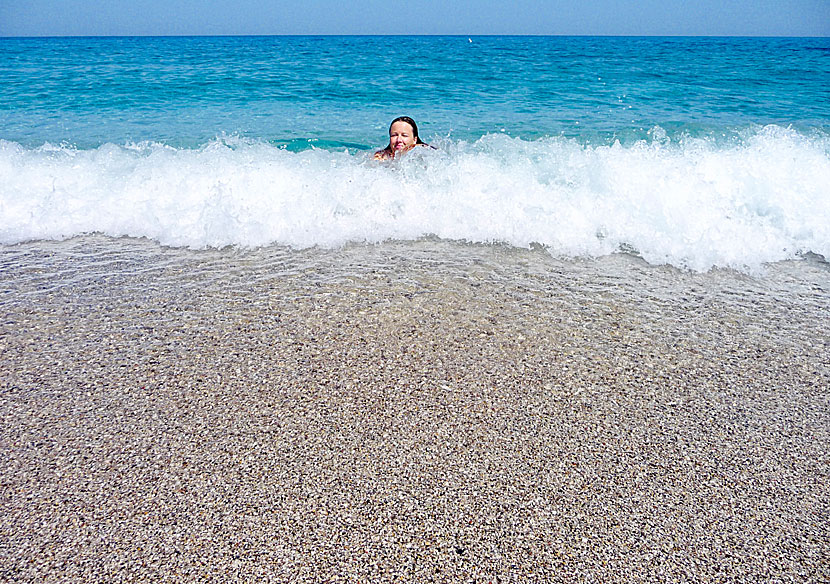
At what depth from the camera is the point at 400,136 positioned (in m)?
5.79

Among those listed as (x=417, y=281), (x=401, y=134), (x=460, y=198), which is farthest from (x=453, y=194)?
Result: (x=401, y=134)

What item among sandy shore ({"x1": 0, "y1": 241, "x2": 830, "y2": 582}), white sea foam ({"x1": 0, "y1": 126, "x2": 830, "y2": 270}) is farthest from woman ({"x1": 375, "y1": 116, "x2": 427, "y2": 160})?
sandy shore ({"x1": 0, "y1": 241, "x2": 830, "y2": 582})

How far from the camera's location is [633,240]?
392 centimetres

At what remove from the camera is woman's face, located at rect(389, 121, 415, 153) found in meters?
5.77

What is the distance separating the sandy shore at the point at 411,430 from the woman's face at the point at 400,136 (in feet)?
9.32

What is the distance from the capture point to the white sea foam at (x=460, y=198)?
396 cm

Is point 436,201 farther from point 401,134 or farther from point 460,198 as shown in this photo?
point 401,134

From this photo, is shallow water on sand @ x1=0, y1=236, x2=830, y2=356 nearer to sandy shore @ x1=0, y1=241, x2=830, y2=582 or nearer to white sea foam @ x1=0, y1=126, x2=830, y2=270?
A: sandy shore @ x1=0, y1=241, x2=830, y2=582

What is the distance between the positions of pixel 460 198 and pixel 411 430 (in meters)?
2.68

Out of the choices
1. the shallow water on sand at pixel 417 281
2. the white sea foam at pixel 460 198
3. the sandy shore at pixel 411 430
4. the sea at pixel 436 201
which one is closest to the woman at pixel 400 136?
the sea at pixel 436 201

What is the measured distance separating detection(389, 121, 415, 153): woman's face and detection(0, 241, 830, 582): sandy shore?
9.32 feet

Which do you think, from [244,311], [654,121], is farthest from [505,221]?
[654,121]

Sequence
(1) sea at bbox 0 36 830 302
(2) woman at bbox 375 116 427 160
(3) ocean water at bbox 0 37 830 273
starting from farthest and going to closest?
(2) woman at bbox 375 116 427 160 < (3) ocean water at bbox 0 37 830 273 < (1) sea at bbox 0 36 830 302

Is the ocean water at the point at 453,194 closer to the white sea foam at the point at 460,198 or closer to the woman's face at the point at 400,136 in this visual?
the white sea foam at the point at 460,198
